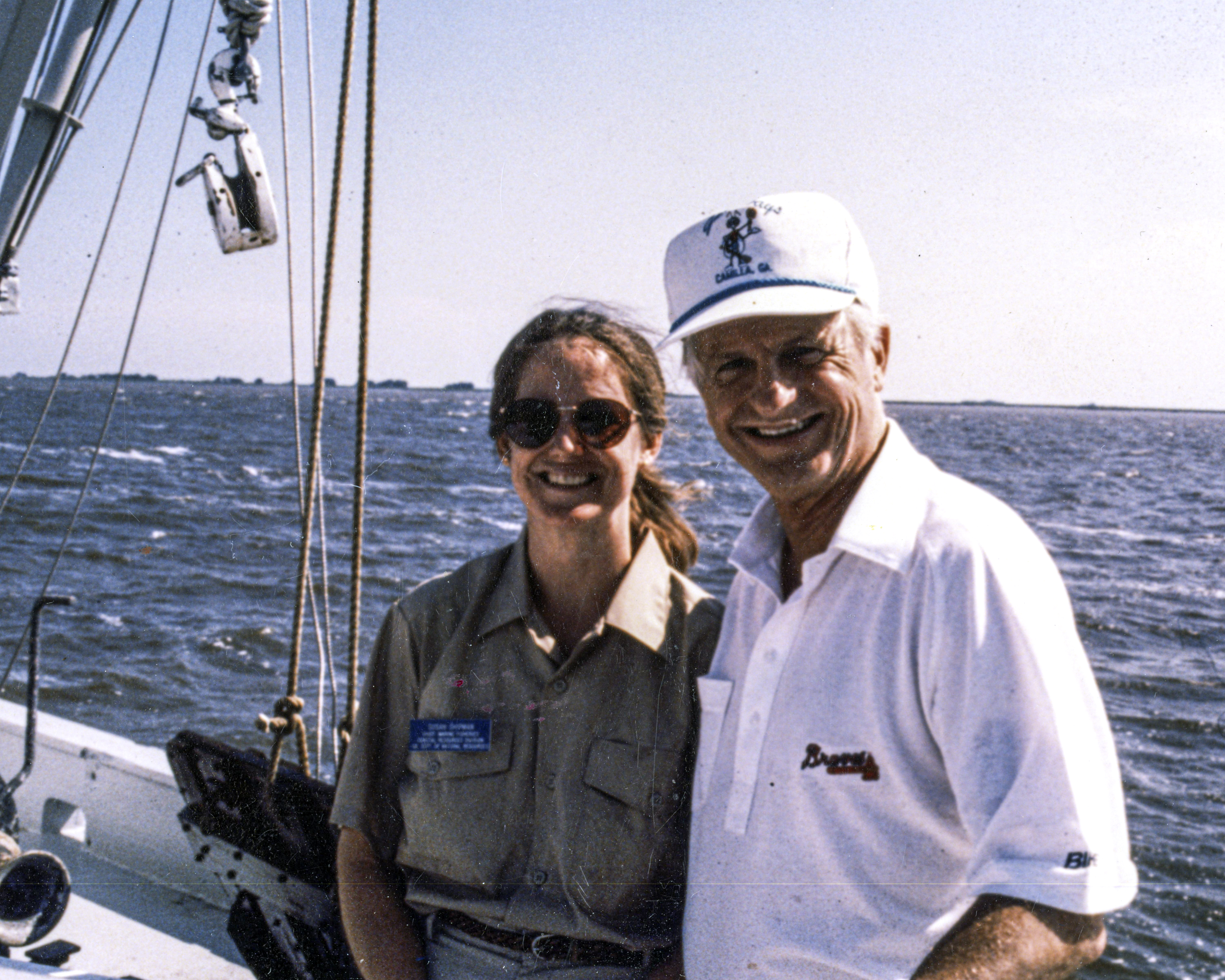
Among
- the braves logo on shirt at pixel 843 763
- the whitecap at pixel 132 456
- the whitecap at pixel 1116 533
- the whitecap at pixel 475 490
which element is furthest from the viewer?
the whitecap at pixel 132 456

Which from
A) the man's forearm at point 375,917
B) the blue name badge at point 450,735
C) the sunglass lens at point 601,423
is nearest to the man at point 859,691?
the sunglass lens at point 601,423

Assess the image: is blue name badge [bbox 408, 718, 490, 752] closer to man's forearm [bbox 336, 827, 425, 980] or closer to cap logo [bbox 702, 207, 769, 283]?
man's forearm [bbox 336, 827, 425, 980]

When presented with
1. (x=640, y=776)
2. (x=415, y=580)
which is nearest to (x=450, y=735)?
(x=640, y=776)

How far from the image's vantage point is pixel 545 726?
6.61 ft

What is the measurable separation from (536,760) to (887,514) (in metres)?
0.83

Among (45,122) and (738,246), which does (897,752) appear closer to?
(738,246)

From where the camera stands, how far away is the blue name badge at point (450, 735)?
1997mm

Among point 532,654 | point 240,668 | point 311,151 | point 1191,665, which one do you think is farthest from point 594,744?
point 1191,665

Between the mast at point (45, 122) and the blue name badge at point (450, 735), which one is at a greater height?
the mast at point (45, 122)

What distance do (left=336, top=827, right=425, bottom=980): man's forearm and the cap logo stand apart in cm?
121

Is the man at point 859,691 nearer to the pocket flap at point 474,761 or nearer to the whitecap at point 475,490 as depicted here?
the pocket flap at point 474,761

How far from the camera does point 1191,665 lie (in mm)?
10656

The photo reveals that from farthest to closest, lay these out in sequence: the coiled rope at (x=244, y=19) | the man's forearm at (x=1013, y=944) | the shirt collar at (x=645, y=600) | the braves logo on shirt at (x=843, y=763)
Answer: the coiled rope at (x=244, y=19), the shirt collar at (x=645, y=600), the braves logo on shirt at (x=843, y=763), the man's forearm at (x=1013, y=944)

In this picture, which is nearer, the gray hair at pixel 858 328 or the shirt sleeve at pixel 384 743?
the gray hair at pixel 858 328
